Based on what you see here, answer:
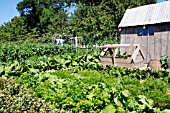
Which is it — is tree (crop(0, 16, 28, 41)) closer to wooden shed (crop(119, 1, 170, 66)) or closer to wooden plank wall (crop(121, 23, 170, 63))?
wooden shed (crop(119, 1, 170, 66))

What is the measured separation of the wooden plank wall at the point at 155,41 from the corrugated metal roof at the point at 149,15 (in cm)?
34

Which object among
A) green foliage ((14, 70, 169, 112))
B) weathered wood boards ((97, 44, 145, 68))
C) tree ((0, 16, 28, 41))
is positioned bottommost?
green foliage ((14, 70, 169, 112))

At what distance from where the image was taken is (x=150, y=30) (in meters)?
11.6

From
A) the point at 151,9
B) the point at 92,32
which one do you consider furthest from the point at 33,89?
the point at 92,32

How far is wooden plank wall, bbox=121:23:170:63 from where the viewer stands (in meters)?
10.9

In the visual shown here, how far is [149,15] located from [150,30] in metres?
0.97

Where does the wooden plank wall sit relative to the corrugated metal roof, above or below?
below

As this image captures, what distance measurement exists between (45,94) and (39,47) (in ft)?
34.9

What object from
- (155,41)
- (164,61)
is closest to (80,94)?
(164,61)

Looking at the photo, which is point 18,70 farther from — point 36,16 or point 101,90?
point 36,16

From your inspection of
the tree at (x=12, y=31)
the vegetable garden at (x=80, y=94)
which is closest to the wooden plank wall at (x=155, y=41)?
the vegetable garden at (x=80, y=94)

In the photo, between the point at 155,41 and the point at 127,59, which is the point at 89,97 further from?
the point at 155,41

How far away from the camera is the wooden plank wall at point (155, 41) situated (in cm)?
1088

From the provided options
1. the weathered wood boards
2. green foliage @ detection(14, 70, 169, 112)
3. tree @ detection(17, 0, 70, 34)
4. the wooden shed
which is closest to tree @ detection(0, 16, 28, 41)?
tree @ detection(17, 0, 70, 34)
